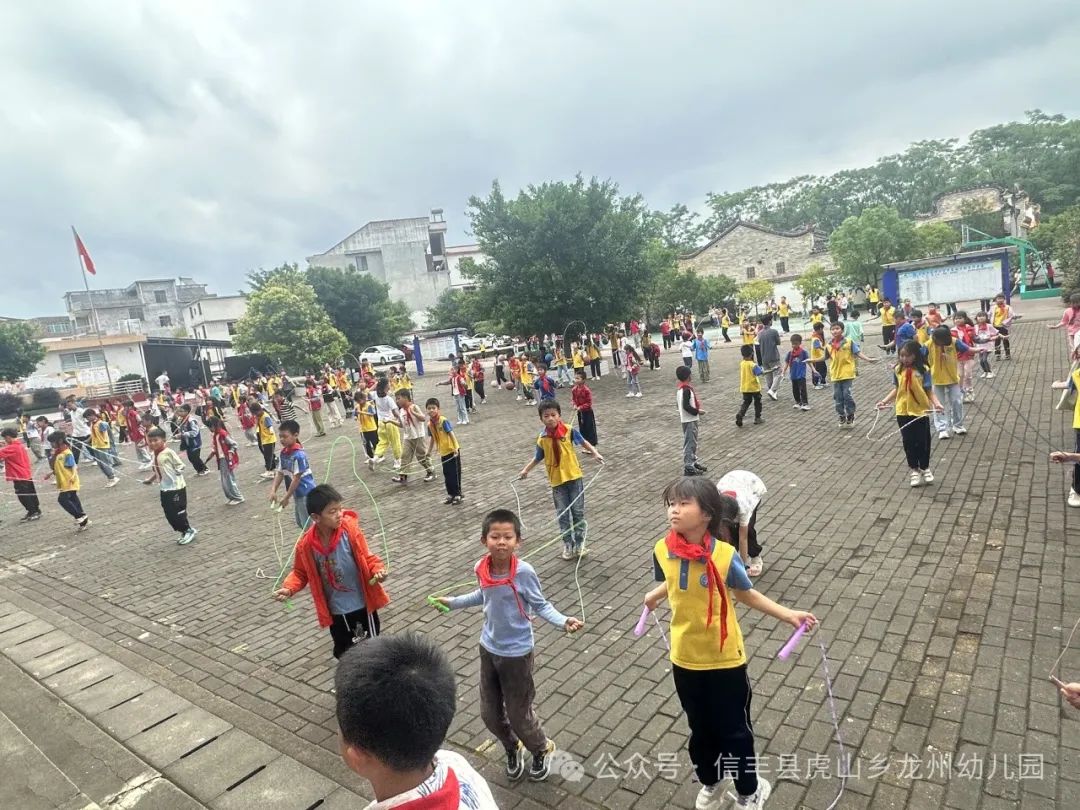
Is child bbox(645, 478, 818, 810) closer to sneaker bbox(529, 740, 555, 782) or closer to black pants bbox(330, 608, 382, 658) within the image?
sneaker bbox(529, 740, 555, 782)

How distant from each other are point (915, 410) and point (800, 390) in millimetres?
5315

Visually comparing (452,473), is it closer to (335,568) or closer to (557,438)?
(557,438)

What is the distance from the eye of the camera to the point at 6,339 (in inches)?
1480

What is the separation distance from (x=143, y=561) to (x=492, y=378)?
20.8m

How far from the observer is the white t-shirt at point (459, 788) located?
5.13 ft

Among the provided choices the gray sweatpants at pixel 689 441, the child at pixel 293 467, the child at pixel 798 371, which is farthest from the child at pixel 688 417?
the child at pixel 293 467

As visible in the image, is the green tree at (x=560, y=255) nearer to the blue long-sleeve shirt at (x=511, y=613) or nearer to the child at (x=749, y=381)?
Answer: the child at (x=749, y=381)

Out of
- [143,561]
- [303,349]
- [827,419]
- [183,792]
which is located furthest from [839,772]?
[303,349]

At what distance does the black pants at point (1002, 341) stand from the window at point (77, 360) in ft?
160

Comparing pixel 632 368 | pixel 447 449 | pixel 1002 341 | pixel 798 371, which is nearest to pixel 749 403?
pixel 798 371

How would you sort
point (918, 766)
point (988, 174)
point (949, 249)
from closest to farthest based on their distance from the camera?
point (918, 766) → point (949, 249) → point (988, 174)

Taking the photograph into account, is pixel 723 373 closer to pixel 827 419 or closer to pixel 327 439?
pixel 827 419

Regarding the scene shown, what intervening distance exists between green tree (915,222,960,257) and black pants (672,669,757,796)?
42.0 meters

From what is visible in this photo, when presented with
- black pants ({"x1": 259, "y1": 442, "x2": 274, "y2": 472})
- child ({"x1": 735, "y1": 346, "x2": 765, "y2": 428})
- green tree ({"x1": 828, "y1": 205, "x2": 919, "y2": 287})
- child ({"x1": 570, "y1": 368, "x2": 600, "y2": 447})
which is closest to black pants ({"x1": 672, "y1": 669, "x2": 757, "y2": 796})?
child ({"x1": 570, "y1": 368, "x2": 600, "y2": 447})
